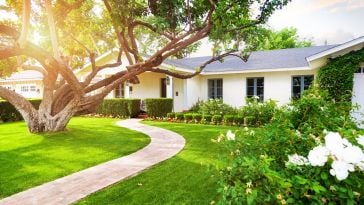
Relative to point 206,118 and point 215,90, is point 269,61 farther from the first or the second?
point 206,118

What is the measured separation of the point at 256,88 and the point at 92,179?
15.7 meters

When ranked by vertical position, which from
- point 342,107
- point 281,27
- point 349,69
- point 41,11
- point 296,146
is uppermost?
point 281,27

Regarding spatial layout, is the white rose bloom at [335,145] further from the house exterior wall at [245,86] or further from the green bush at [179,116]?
the house exterior wall at [245,86]

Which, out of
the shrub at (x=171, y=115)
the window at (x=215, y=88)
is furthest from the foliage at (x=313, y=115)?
the window at (x=215, y=88)

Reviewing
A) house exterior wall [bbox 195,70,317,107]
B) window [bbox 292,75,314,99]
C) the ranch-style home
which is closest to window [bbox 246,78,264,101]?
the ranch-style home

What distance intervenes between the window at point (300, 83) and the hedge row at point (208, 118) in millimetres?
4922

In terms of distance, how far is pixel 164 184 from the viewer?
6320mm

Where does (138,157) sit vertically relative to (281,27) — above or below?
below

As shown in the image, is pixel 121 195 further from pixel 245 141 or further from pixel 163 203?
pixel 245 141

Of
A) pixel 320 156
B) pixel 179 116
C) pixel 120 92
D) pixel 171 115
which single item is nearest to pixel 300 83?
pixel 179 116

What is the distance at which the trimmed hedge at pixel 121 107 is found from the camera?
20.7 meters

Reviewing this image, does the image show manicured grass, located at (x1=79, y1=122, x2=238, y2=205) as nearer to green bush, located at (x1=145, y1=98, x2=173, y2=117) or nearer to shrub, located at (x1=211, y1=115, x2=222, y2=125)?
shrub, located at (x1=211, y1=115, x2=222, y2=125)

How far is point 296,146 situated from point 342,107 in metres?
1.92

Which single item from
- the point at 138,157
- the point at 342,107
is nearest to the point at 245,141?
the point at 342,107
